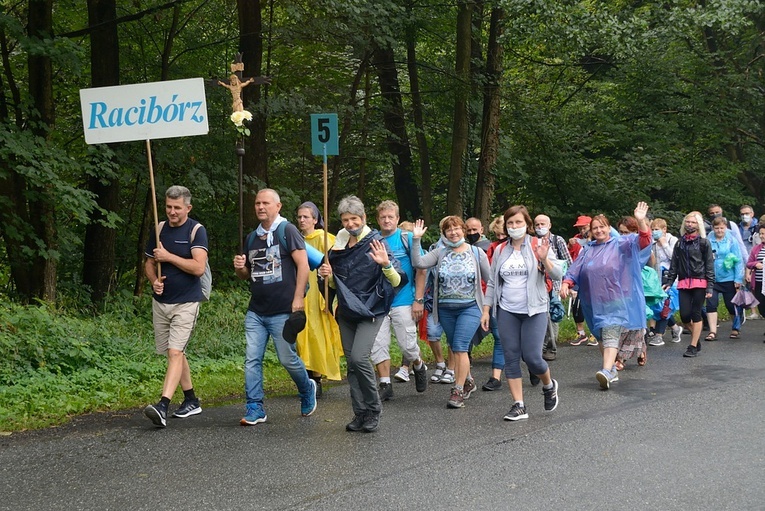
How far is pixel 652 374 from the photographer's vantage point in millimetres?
10500

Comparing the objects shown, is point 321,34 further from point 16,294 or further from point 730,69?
point 730,69

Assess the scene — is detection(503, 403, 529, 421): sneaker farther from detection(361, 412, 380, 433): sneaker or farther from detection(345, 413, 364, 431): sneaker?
detection(345, 413, 364, 431): sneaker

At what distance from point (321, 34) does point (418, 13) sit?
4.07m

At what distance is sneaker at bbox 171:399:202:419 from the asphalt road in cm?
9

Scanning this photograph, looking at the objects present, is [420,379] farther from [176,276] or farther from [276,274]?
[176,276]

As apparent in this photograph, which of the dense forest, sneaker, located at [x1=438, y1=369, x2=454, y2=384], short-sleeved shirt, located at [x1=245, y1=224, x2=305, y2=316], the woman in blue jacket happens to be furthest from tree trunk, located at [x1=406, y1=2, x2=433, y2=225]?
short-sleeved shirt, located at [x1=245, y1=224, x2=305, y2=316]

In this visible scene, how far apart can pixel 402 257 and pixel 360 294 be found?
1.53 m

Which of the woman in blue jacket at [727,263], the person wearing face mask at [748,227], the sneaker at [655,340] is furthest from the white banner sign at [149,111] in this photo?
the person wearing face mask at [748,227]

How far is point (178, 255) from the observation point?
7.80 m

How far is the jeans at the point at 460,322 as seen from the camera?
8656mm

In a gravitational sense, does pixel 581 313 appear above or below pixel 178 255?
below

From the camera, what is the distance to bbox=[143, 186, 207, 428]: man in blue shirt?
25.4 ft

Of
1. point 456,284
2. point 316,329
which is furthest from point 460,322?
point 316,329

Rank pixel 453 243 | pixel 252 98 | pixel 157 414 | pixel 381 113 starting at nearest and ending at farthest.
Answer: pixel 157 414
pixel 453 243
pixel 252 98
pixel 381 113
